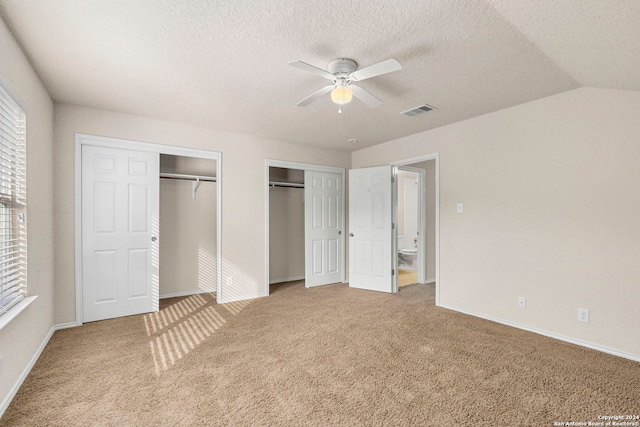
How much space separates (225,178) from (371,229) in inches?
93.7

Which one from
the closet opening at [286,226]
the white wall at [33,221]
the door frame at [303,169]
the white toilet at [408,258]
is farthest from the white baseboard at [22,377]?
the white toilet at [408,258]

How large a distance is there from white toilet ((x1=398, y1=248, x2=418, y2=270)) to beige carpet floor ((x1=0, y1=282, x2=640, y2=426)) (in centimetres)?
298

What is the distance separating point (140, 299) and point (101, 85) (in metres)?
2.40

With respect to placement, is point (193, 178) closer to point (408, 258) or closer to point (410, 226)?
point (408, 258)

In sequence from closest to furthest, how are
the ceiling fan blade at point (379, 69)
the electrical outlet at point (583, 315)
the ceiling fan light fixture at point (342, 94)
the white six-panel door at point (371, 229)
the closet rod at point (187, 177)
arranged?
the ceiling fan blade at point (379, 69) < the ceiling fan light fixture at point (342, 94) < the electrical outlet at point (583, 315) < the closet rod at point (187, 177) < the white six-panel door at point (371, 229)

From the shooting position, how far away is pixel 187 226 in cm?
471

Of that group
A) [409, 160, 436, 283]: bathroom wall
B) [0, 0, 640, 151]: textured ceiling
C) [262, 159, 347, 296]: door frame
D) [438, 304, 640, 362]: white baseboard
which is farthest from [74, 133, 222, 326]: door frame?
[438, 304, 640, 362]: white baseboard

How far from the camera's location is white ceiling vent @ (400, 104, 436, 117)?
339cm

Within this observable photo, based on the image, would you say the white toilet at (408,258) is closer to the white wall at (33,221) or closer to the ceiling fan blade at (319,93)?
the ceiling fan blade at (319,93)

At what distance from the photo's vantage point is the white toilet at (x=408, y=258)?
659 cm

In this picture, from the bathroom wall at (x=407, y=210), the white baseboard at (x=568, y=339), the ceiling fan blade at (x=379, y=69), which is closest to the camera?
the ceiling fan blade at (x=379, y=69)

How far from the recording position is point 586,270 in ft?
9.40

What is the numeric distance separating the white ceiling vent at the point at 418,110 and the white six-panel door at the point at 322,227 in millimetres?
2027

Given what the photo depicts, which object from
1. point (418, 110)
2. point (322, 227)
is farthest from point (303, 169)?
point (418, 110)
